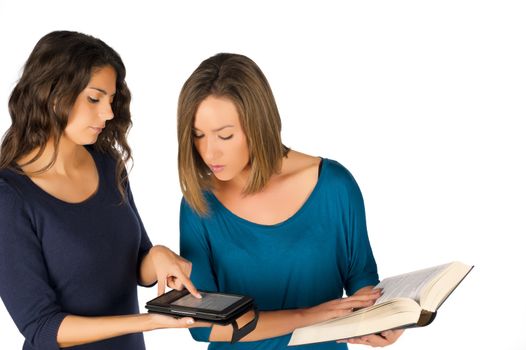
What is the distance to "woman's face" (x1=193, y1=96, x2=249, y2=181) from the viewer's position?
1.89m

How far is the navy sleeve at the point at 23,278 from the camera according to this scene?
73.7 inches

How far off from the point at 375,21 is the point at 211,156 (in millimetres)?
2479

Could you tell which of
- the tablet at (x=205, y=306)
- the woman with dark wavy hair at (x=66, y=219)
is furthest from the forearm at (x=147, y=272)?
the tablet at (x=205, y=306)

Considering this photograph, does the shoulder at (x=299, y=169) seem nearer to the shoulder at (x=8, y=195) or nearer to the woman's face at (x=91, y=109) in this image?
the woman's face at (x=91, y=109)

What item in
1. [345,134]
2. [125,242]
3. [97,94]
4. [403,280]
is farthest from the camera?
[345,134]

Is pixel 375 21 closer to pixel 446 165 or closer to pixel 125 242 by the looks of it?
pixel 446 165

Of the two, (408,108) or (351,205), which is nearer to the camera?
(351,205)

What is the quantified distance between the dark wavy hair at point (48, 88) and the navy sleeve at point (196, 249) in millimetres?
468

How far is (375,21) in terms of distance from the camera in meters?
4.06

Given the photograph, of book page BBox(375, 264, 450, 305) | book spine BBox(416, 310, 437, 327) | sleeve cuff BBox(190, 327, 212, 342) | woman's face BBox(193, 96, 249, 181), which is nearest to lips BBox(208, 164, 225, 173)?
woman's face BBox(193, 96, 249, 181)

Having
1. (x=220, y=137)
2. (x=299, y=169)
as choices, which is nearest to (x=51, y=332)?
(x=220, y=137)

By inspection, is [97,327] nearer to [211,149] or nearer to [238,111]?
[211,149]

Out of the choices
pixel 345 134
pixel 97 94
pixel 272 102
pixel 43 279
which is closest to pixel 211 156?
pixel 272 102

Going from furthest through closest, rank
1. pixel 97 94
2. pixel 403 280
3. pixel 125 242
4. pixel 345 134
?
pixel 345 134, pixel 125 242, pixel 97 94, pixel 403 280
